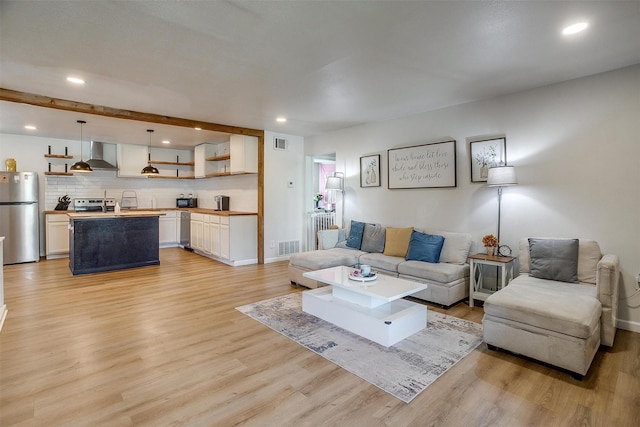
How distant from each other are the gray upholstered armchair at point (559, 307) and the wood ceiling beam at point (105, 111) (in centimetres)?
489

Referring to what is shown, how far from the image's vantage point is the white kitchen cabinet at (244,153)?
6.12m

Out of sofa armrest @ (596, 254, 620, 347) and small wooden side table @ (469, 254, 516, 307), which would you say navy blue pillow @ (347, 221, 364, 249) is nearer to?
small wooden side table @ (469, 254, 516, 307)

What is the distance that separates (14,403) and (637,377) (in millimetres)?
4166

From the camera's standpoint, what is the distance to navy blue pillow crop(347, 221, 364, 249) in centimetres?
508

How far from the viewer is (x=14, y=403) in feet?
6.55

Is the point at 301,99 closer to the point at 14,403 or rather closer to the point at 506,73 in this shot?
the point at 506,73

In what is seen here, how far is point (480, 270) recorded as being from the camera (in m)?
4.04

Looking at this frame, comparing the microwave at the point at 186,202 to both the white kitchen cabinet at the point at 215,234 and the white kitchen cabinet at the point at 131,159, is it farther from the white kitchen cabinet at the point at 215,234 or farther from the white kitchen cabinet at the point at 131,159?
the white kitchen cabinet at the point at 215,234

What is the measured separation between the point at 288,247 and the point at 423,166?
10.5 ft

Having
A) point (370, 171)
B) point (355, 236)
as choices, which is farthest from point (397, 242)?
point (370, 171)

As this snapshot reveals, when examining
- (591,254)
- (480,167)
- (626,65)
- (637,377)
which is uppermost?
(626,65)

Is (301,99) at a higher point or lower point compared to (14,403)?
higher

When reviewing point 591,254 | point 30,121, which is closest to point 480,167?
point 591,254

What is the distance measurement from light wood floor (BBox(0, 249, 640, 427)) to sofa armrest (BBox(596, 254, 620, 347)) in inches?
7.1
